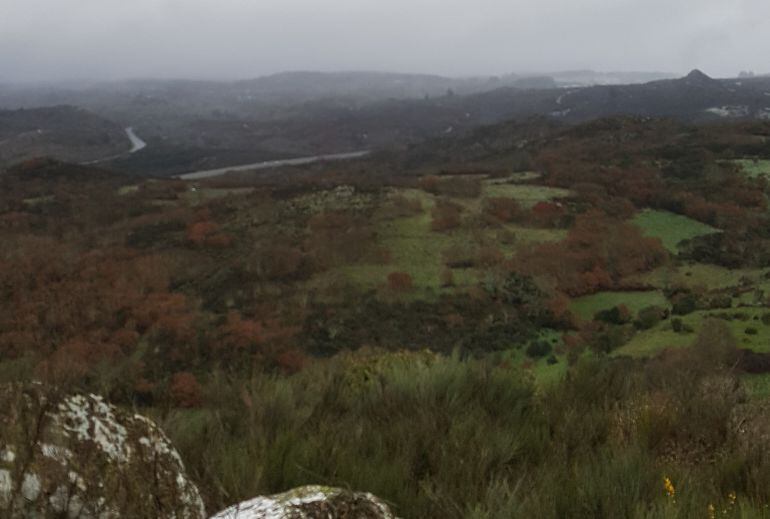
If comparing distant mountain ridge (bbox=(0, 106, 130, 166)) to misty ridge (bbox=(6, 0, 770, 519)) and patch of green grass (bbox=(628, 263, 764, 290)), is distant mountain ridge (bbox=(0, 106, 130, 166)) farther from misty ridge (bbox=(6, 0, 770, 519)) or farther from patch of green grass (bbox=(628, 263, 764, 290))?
patch of green grass (bbox=(628, 263, 764, 290))

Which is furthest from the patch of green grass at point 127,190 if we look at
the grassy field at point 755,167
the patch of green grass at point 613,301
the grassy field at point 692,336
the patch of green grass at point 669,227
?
the grassy field at point 755,167

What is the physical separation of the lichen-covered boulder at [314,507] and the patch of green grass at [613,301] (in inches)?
675

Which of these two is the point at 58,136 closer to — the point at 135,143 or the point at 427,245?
the point at 135,143

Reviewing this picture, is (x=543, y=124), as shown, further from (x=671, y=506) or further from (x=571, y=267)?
(x=671, y=506)

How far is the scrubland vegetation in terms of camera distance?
3.74 meters

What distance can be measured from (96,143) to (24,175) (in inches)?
2717

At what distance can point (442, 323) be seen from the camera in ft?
64.8

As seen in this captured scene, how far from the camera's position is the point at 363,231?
2669 cm

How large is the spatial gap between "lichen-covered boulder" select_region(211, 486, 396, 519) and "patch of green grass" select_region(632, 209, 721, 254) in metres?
25.0

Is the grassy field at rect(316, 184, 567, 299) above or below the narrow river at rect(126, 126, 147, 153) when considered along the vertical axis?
below

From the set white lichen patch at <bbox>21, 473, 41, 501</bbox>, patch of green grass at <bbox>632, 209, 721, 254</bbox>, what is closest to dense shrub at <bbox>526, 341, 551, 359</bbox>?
patch of green grass at <bbox>632, 209, 721, 254</bbox>

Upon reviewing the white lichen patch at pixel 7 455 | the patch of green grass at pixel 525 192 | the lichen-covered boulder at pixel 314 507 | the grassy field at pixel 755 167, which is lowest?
the patch of green grass at pixel 525 192

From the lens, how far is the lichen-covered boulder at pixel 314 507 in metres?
2.57

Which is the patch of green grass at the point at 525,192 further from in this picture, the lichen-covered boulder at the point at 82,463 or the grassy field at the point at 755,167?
the lichen-covered boulder at the point at 82,463
